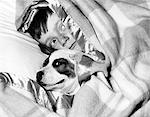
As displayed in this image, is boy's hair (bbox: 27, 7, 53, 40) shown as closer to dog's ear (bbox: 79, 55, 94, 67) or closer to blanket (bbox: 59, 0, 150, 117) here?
blanket (bbox: 59, 0, 150, 117)

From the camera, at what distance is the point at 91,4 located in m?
1.01

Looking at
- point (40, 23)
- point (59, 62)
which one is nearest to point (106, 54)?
point (59, 62)

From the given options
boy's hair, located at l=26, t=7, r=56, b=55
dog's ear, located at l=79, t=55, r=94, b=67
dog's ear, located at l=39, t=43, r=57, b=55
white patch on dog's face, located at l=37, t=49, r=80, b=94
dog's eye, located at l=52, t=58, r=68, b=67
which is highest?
boy's hair, located at l=26, t=7, r=56, b=55

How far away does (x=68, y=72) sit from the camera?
35.4 inches

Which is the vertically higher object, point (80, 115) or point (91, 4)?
point (91, 4)

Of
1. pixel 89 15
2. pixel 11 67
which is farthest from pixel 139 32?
pixel 11 67

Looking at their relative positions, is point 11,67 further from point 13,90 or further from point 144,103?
point 144,103

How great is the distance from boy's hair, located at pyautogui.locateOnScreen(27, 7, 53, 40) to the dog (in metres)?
0.15

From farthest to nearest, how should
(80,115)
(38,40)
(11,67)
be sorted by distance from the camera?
(38,40)
(11,67)
(80,115)

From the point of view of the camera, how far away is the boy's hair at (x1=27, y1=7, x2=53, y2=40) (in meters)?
1.02

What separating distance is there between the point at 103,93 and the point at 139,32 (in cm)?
23

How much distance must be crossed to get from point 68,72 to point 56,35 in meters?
0.15

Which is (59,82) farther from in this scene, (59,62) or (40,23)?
(40,23)

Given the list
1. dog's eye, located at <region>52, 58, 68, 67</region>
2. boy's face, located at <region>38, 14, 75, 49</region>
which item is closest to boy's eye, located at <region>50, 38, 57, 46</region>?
boy's face, located at <region>38, 14, 75, 49</region>
